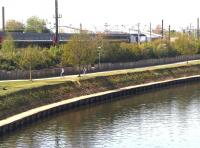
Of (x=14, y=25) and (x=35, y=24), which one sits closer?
(x=35, y=24)

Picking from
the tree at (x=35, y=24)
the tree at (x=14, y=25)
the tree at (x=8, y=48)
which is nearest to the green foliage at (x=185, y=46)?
the tree at (x=35, y=24)

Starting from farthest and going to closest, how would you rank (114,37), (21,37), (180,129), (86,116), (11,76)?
(114,37)
(21,37)
(11,76)
(86,116)
(180,129)

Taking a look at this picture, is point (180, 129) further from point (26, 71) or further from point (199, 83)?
point (199, 83)

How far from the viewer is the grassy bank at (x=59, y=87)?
59.4 metres

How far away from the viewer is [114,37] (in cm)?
15075

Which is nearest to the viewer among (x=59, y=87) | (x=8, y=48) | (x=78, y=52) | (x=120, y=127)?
(x=120, y=127)

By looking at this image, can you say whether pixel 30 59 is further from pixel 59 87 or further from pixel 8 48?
pixel 8 48

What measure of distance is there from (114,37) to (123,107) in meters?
82.7

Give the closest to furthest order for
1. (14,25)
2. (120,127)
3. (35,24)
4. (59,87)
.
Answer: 1. (120,127)
2. (59,87)
3. (35,24)
4. (14,25)

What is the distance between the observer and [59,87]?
234 ft

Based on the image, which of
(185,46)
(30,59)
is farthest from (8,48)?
(185,46)

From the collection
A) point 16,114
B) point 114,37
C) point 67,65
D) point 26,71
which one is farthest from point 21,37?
point 16,114

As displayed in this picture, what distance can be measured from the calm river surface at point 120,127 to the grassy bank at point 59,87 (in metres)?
3.92

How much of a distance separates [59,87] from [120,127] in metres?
19.3
